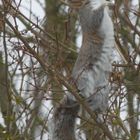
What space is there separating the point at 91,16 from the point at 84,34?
12 cm

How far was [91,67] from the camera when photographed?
137 inches

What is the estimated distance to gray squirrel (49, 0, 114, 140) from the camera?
11.3ft

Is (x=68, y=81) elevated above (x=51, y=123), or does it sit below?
above

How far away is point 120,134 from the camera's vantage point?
4.66m

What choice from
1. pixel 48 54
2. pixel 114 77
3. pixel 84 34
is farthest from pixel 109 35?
pixel 48 54

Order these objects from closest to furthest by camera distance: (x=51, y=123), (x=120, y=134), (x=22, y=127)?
(x=51, y=123)
(x=22, y=127)
(x=120, y=134)

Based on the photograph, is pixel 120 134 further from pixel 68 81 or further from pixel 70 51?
pixel 68 81

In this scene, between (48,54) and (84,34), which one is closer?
(84,34)

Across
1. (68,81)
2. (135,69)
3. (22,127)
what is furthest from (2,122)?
(68,81)

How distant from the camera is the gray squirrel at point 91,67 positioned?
3.45m

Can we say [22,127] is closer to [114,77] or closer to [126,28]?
[114,77]

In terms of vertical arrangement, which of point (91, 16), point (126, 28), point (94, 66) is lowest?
point (94, 66)

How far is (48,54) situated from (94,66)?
89 cm

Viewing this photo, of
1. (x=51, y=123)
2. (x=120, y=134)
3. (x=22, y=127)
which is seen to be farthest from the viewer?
(x=120, y=134)
